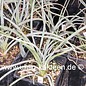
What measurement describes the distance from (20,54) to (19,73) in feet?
0.41

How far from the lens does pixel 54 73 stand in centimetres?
94

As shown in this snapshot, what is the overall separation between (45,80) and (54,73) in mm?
59

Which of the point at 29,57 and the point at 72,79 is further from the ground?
the point at 29,57

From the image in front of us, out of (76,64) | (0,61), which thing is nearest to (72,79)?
(76,64)

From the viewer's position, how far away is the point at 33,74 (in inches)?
33.7

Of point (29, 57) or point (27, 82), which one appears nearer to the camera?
point (27, 82)

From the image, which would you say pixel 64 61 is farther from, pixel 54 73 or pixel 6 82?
pixel 6 82

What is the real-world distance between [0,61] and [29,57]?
0.13 meters

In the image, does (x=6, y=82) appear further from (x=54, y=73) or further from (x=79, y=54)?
(x=79, y=54)

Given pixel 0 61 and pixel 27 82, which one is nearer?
pixel 27 82

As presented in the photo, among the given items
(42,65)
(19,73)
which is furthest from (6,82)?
(42,65)

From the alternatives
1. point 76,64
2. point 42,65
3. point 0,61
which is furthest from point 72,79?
point 0,61

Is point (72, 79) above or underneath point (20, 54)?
underneath

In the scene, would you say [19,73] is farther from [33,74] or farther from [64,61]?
[64,61]
